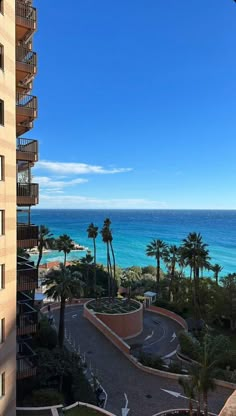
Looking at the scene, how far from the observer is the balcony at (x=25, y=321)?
672 inches

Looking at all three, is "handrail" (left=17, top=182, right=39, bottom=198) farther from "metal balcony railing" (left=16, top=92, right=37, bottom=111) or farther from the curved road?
the curved road

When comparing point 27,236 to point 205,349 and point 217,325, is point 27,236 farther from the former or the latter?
point 217,325

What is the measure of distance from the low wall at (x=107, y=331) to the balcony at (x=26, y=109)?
21.7 m

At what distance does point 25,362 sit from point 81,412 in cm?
429

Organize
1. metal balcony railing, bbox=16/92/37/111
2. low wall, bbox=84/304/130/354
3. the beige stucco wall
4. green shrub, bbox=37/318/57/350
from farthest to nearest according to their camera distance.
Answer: low wall, bbox=84/304/130/354 → green shrub, bbox=37/318/57/350 → metal balcony railing, bbox=16/92/37/111 → the beige stucco wall

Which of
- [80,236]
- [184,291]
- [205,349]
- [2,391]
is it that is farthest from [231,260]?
A: [2,391]

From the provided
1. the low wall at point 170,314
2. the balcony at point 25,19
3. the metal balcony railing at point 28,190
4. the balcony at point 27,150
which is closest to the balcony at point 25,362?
the metal balcony railing at point 28,190

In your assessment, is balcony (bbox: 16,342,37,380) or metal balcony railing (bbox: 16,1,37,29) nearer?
metal balcony railing (bbox: 16,1,37,29)

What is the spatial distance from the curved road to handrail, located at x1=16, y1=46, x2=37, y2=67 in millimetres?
21629

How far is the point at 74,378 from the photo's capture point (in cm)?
2014

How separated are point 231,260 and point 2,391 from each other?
393 feet

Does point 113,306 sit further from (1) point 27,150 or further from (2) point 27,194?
(1) point 27,150

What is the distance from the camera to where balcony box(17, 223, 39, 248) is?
54.5 ft

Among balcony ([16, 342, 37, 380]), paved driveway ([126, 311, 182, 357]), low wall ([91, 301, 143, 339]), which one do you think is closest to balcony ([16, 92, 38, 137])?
balcony ([16, 342, 37, 380])
